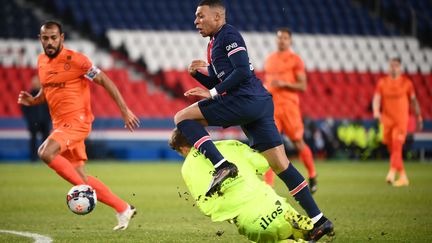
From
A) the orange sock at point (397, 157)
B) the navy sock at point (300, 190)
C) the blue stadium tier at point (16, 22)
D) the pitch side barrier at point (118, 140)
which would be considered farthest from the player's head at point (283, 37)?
the blue stadium tier at point (16, 22)

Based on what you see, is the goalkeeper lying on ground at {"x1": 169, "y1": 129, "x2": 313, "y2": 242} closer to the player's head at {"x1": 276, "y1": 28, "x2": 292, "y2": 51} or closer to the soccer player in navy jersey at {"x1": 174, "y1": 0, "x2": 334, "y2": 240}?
the soccer player in navy jersey at {"x1": 174, "y1": 0, "x2": 334, "y2": 240}

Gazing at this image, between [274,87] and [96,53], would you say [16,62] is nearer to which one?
[96,53]

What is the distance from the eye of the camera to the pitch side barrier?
22.8 m

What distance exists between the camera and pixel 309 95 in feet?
85.9

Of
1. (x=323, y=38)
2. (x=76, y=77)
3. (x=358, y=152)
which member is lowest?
(x=358, y=152)

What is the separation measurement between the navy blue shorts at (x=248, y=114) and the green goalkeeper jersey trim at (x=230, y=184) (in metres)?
0.44

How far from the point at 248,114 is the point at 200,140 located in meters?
0.51

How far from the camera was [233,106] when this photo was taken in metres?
6.94

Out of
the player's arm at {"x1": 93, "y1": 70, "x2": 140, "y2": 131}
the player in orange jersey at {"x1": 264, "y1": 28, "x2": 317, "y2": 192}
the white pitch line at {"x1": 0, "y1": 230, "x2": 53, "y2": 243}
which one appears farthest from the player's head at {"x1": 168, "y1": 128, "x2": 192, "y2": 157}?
the player in orange jersey at {"x1": 264, "y1": 28, "x2": 317, "y2": 192}

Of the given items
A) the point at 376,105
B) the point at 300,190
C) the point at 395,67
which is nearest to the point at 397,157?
the point at 376,105

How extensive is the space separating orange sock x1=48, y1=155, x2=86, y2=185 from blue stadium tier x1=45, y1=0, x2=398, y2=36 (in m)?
18.2

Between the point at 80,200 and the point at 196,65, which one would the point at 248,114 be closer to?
the point at 196,65

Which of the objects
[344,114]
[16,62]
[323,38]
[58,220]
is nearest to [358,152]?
[344,114]

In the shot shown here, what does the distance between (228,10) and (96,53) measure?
4986mm
